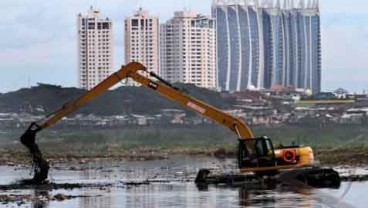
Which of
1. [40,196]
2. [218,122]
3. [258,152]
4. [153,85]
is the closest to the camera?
[40,196]

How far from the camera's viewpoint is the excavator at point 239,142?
43531 mm

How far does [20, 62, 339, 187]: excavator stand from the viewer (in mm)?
43531

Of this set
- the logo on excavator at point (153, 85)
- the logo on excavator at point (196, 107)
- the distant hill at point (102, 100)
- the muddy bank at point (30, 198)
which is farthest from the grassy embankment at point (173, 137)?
the muddy bank at point (30, 198)

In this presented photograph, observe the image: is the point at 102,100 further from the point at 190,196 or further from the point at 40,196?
the point at 190,196

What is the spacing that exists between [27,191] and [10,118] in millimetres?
113900

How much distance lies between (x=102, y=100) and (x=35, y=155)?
394 feet

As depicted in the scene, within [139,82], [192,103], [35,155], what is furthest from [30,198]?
[192,103]

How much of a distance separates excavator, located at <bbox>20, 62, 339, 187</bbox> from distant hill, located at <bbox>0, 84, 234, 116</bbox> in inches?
4328

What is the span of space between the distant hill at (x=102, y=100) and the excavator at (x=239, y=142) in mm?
109935

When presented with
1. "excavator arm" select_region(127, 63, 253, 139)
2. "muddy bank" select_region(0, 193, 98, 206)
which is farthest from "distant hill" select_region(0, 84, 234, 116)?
"muddy bank" select_region(0, 193, 98, 206)

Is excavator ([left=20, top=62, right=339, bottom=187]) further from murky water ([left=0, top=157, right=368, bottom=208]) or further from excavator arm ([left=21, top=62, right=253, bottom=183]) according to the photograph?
murky water ([left=0, top=157, right=368, bottom=208])

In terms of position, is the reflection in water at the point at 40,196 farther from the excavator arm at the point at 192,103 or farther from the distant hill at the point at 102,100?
the distant hill at the point at 102,100

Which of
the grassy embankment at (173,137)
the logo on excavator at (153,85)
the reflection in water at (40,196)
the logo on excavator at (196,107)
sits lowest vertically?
the reflection in water at (40,196)

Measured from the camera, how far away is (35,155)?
4588cm
